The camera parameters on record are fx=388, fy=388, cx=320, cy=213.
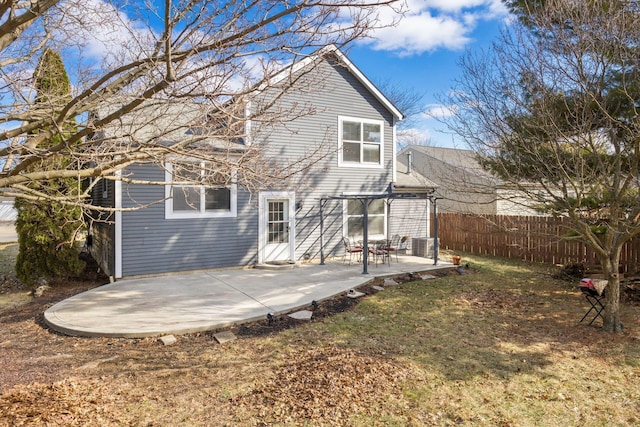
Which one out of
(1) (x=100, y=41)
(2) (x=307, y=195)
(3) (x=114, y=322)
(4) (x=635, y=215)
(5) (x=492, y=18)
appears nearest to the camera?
(1) (x=100, y=41)

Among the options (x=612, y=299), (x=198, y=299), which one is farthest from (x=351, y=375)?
(x=612, y=299)

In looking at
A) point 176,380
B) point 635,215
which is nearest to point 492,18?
point 635,215

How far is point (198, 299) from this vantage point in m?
8.14

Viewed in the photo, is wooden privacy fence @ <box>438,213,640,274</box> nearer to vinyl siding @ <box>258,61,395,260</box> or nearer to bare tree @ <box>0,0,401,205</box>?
vinyl siding @ <box>258,61,395,260</box>

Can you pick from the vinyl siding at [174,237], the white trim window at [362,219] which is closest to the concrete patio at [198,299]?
the vinyl siding at [174,237]

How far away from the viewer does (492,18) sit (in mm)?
8336

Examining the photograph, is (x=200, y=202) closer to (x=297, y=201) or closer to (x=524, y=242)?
(x=297, y=201)

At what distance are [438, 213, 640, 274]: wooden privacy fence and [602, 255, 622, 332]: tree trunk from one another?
2.56 meters

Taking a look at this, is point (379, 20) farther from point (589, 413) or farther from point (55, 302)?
point (55, 302)

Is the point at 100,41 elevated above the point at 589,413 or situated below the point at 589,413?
above

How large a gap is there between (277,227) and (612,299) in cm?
854

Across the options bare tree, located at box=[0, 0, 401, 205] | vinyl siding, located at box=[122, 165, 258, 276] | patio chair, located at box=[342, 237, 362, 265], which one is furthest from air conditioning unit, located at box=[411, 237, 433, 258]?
bare tree, located at box=[0, 0, 401, 205]

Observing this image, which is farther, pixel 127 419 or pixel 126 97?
pixel 126 97

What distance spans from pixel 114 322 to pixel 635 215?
8812 millimetres
